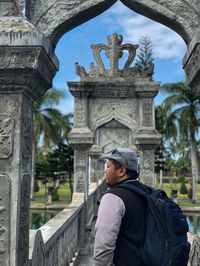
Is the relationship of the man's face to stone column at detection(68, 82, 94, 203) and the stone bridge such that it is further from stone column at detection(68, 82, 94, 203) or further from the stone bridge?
stone column at detection(68, 82, 94, 203)

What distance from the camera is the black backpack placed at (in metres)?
1.60

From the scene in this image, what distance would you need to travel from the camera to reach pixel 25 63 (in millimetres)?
2248

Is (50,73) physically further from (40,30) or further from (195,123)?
(195,123)

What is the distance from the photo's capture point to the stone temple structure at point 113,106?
8508 millimetres

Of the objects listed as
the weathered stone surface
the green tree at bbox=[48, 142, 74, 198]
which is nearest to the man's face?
the weathered stone surface

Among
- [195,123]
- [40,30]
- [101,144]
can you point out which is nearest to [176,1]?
[40,30]

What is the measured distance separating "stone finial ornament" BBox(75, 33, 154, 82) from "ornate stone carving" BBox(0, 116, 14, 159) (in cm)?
662

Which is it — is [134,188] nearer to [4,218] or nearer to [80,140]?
[4,218]

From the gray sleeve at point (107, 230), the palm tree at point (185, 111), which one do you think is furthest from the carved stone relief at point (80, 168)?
the palm tree at point (185, 111)

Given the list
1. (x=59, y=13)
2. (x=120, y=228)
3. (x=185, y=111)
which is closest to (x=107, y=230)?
(x=120, y=228)

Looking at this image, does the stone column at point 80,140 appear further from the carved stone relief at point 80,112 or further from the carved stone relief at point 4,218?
the carved stone relief at point 4,218

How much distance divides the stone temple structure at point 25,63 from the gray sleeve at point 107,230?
876 mm

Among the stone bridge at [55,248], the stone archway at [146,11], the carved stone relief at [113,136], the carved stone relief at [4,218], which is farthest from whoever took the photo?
the carved stone relief at [113,136]

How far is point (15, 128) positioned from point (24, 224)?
31.2 inches
